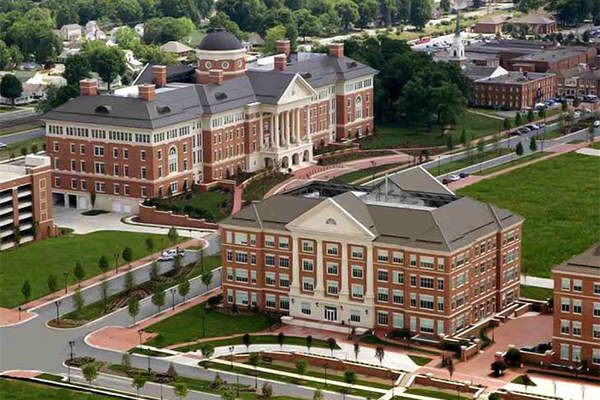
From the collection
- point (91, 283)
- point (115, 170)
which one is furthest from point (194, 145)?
point (91, 283)

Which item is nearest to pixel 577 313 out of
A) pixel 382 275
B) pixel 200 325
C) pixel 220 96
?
pixel 382 275

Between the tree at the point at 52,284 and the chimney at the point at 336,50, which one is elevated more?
the chimney at the point at 336,50

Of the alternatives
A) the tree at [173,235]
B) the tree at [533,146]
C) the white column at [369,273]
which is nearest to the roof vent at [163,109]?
the tree at [173,235]

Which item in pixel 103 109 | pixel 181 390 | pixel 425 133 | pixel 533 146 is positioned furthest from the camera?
pixel 425 133

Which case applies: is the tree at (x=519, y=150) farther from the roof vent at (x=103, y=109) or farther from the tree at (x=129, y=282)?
the tree at (x=129, y=282)

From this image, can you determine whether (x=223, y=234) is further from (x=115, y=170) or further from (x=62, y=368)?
(x=115, y=170)

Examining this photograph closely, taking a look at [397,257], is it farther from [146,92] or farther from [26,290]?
[146,92]
